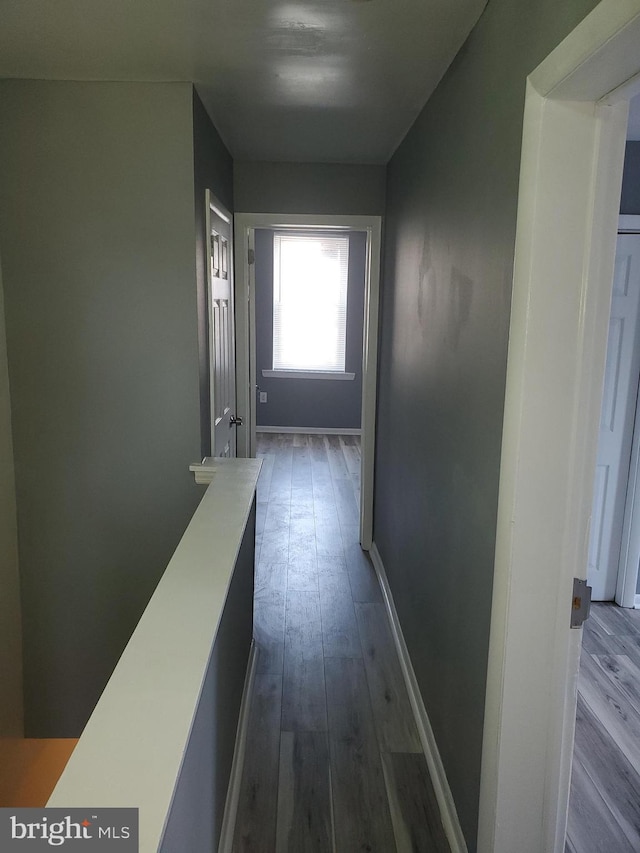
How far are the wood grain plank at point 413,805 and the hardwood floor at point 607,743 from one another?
1.32 ft

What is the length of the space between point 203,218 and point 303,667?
77.6 inches

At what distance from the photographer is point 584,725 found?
99.2 inches

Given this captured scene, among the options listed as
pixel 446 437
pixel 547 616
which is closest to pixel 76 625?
pixel 446 437

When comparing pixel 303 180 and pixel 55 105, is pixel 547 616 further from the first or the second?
pixel 303 180

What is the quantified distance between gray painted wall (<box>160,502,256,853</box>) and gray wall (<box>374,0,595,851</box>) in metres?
0.67

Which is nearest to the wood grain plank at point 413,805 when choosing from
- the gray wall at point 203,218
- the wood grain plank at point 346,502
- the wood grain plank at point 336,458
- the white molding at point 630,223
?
the gray wall at point 203,218

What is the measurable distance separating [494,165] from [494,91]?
188 millimetres

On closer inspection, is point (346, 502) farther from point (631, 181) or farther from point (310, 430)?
point (631, 181)

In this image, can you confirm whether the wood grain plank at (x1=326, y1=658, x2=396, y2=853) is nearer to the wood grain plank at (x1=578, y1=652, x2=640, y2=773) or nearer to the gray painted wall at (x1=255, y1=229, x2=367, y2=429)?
the wood grain plank at (x1=578, y1=652, x2=640, y2=773)

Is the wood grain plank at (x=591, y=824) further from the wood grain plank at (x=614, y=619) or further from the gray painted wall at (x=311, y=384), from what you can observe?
the gray painted wall at (x=311, y=384)

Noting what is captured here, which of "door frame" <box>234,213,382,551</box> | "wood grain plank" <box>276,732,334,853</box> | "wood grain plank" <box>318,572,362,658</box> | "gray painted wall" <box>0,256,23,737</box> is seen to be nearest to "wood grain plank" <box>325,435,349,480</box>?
"door frame" <box>234,213,382,551</box>

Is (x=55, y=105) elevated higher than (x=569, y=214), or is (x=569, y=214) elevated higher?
(x=55, y=105)

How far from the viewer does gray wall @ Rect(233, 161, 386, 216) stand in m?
3.76

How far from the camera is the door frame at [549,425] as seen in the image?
1.29m
